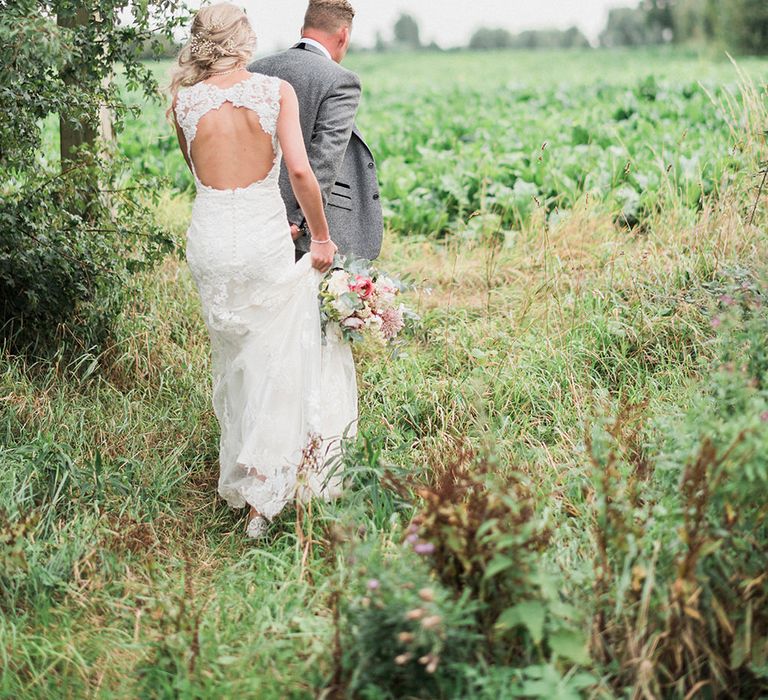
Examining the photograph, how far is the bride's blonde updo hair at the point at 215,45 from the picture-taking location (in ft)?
12.3

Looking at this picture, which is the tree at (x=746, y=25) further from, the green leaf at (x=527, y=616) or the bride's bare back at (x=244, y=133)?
the green leaf at (x=527, y=616)

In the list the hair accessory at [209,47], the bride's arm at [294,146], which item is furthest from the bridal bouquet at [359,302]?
the hair accessory at [209,47]

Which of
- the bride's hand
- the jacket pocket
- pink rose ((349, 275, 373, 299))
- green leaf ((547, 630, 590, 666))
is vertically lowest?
green leaf ((547, 630, 590, 666))

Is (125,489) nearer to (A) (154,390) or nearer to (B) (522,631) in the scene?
(A) (154,390)

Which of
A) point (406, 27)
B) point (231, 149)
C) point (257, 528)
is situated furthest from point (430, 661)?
point (406, 27)

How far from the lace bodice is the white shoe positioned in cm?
160

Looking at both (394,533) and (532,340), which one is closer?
(394,533)

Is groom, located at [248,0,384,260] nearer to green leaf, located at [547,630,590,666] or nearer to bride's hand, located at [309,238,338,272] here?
bride's hand, located at [309,238,338,272]

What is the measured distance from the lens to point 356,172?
4.66m

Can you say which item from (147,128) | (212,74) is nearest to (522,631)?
(212,74)

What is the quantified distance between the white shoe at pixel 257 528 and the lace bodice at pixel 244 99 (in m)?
1.60

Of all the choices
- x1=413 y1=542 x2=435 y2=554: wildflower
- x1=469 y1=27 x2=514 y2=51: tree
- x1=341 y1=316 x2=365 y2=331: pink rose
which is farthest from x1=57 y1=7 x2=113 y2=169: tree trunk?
x1=469 y1=27 x2=514 y2=51: tree

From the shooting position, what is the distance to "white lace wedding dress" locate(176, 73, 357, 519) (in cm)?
389

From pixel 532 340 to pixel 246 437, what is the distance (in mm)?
1958
